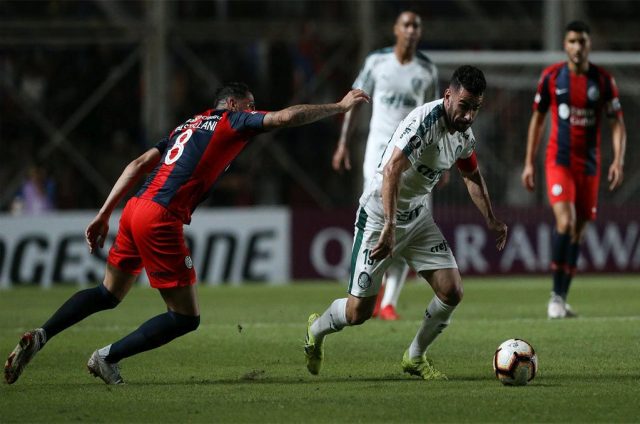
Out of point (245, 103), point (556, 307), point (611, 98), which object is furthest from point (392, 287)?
point (245, 103)

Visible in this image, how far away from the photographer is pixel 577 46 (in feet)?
38.2

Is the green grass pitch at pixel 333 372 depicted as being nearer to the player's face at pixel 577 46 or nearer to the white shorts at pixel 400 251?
the white shorts at pixel 400 251

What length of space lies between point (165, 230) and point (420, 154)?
154cm

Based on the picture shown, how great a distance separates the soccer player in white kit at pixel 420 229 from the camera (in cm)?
742

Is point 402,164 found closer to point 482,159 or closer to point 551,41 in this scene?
point 482,159

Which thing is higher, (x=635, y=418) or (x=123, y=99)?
(x=123, y=99)

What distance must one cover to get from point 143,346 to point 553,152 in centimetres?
553

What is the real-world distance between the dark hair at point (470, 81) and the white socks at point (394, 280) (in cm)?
427

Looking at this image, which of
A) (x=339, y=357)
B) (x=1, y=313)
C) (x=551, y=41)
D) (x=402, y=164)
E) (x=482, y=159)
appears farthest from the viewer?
(x=551, y=41)

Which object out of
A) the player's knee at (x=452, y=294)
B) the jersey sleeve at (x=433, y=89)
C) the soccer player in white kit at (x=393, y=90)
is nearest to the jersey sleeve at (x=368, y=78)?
the soccer player in white kit at (x=393, y=90)

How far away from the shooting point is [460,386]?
7.42 metres

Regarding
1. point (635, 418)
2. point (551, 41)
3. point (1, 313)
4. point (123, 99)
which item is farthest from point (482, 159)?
point (635, 418)

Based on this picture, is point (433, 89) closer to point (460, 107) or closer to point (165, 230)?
point (460, 107)

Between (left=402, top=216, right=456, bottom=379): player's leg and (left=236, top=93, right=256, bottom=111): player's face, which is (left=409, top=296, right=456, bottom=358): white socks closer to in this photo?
(left=402, top=216, right=456, bottom=379): player's leg
